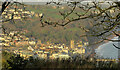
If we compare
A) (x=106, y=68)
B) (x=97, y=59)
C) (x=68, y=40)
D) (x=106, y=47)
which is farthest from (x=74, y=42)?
(x=106, y=68)

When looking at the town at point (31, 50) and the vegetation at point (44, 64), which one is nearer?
the vegetation at point (44, 64)

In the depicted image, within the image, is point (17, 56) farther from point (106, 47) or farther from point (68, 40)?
point (68, 40)

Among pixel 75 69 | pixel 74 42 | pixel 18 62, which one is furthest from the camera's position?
pixel 74 42

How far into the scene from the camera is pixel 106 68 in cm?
744

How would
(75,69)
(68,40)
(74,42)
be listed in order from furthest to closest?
1. (68,40)
2. (74,42)
3. (75,69)

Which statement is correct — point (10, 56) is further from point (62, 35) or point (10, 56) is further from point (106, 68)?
point (62, 35)

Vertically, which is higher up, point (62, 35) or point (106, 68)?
point (62, 35)

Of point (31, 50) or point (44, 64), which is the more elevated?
point (31, 50)

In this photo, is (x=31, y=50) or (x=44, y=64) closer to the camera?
(x=44, y=64)

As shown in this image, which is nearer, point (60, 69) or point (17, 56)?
point (60, 69)

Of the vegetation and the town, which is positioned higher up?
the town

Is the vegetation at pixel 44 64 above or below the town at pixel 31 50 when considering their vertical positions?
below

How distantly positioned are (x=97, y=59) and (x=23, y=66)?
11.1 feet

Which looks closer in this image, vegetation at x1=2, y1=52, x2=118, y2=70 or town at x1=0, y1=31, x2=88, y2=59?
vegetation at x1=2, y1=52, x2=118, y2=70
